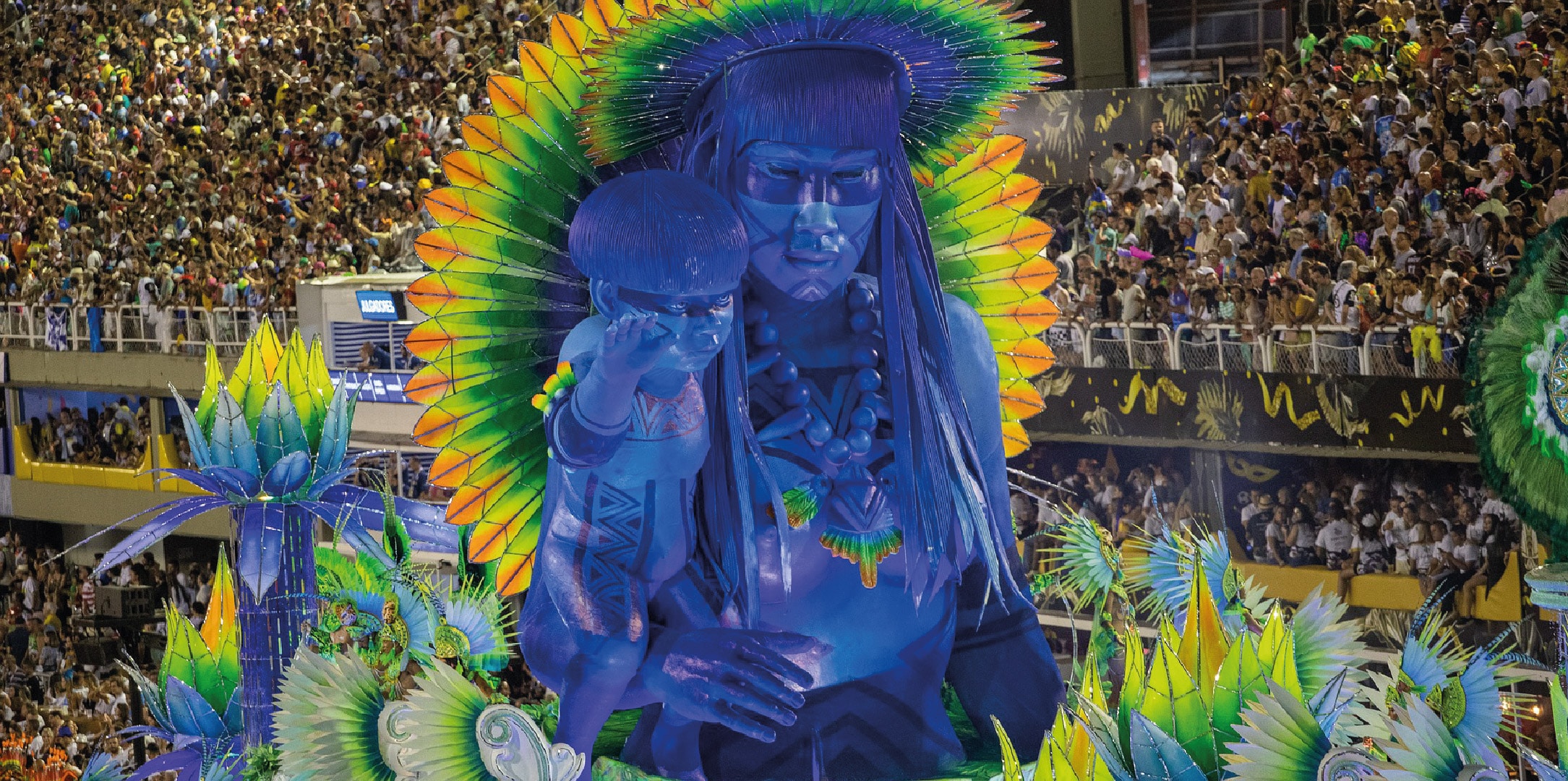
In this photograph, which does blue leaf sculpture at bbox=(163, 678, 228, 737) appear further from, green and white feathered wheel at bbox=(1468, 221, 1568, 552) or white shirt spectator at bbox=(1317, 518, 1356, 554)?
white shirt spectator at bbox=(1317, 518, 1356, 554)

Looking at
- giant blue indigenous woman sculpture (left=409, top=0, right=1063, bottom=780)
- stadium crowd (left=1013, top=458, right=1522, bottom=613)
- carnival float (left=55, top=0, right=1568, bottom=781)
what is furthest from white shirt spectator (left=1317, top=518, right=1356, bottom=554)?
giant blue indigenous woman sculpture (left=409, top=0, right=1063, bottom=780)

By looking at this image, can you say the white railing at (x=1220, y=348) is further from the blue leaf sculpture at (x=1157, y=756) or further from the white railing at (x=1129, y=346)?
the blue leaf sculpture at (x=1157, y=756)

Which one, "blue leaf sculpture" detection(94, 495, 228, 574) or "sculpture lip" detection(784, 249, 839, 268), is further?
"blue leaf sculpture" detection(94, 495, 228, 574)

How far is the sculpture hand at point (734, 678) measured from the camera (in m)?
2.32

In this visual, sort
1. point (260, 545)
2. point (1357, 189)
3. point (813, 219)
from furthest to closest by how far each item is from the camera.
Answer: point (1357, 189) < point (260, 545) < point (813, 219)

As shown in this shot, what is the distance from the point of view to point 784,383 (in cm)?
248

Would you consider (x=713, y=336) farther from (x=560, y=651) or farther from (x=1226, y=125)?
(x=1226, y=125)

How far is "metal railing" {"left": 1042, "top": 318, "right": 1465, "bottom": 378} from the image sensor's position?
752 centimetres

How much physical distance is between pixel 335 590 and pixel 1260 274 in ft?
18.6

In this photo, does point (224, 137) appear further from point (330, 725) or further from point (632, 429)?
point (632, 429)

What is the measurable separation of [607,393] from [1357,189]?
6682 mm

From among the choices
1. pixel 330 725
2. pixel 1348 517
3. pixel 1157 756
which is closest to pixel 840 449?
pixel 1157 756

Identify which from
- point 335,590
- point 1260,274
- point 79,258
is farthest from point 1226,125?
point 79,258

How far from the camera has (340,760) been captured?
2.69m
